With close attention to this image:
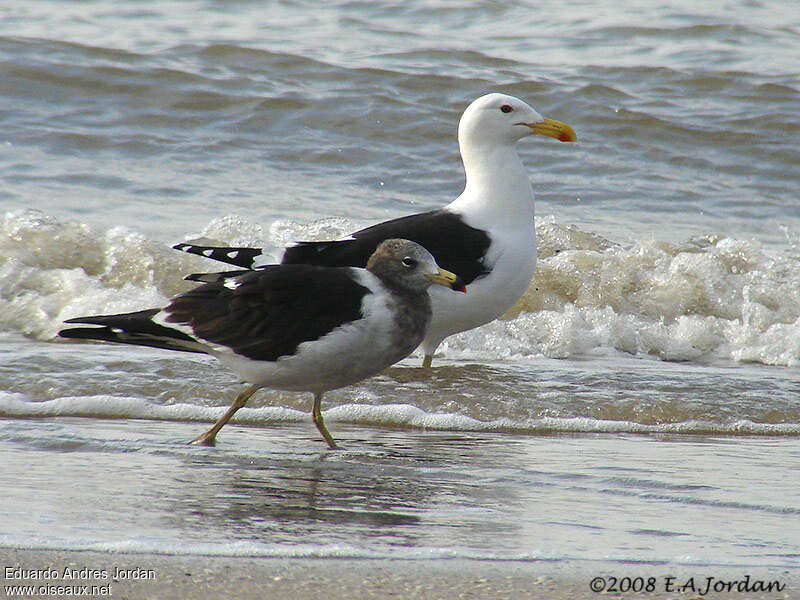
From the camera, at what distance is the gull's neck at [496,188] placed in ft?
19.9

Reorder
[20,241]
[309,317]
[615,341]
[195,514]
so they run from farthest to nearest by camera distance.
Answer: [20,241] < [615,341] < [309,317] < [195,514]

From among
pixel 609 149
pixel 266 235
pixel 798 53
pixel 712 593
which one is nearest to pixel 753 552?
pixel 712 593

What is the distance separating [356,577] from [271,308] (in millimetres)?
1704

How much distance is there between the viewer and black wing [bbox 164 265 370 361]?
4.32 m

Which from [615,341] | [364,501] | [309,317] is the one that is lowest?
[615,341]

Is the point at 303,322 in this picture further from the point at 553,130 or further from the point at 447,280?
the point at 553,130

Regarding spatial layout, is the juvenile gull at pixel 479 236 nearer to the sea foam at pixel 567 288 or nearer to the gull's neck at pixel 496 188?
the gull's neck at pixel 496 188

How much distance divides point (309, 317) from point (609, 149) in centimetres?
760

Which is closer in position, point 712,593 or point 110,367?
point 712,593

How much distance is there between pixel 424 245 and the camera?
5656mm

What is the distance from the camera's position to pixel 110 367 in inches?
225

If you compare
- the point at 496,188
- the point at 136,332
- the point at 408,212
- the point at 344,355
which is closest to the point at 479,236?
the point at 496,188

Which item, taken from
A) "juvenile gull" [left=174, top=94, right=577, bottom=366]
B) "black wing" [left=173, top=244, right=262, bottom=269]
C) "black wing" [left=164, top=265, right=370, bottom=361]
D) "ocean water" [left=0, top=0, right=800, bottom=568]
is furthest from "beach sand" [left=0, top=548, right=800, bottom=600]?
"black wing" [left=173, top=244, right=262, bottom=269]

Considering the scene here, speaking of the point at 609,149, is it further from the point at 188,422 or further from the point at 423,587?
the point at 423,587
